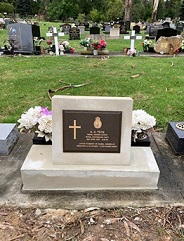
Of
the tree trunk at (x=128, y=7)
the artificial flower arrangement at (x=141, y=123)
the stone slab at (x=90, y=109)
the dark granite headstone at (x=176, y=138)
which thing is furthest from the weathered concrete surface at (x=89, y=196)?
the tree trunk at (x=128, y=7)

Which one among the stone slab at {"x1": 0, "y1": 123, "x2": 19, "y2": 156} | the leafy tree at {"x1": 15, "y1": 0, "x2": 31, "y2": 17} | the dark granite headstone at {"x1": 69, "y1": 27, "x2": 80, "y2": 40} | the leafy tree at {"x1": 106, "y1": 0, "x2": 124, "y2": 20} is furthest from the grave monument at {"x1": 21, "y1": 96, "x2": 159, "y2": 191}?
the leafy tree at {"x1": 15, "y1": 0, "x2": 31, "y2": 17}

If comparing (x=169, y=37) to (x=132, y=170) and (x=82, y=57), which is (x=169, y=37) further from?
(x=132, y=170)

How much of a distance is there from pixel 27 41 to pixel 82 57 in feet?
9.09

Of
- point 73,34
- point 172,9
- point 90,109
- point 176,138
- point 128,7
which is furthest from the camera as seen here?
point 172,9

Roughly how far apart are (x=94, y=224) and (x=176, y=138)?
1799 millimetres

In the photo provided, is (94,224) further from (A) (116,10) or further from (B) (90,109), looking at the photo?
(A) (116,10)

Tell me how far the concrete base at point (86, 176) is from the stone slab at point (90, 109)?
0.07 metres

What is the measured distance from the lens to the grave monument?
8.25 feet

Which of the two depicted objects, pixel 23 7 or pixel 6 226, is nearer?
pixel 6 226

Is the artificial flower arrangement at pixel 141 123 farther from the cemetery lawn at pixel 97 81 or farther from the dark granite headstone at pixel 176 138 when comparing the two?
the cemetery lawn at pixel 97 81

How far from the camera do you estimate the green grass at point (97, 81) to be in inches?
206

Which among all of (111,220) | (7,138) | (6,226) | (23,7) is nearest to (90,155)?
(111,220)

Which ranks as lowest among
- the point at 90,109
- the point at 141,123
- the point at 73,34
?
the point at 141,123

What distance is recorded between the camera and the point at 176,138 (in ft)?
11.2
